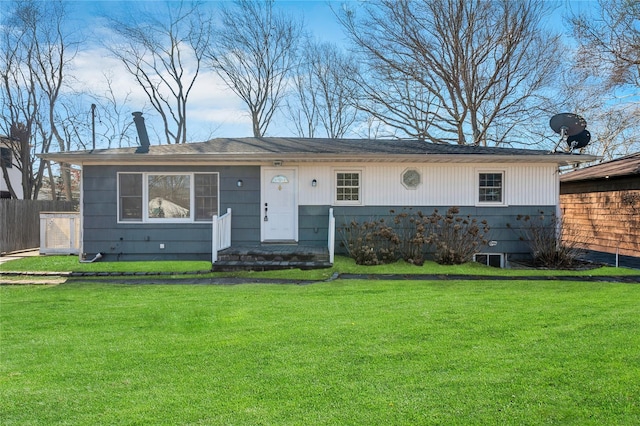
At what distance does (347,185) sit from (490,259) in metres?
4.04

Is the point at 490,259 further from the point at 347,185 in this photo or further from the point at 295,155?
the point at 295,155

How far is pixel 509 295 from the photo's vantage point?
584 centimetres

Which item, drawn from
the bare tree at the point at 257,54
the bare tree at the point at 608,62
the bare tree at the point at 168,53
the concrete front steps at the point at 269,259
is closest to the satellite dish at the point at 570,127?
the bare tree at the point at 608,62

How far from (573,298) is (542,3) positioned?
15.6m

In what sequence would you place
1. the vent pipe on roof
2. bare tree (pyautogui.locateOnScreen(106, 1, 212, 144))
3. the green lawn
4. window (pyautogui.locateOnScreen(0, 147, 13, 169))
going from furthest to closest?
bare tree (pyautogui.locateOnScreen(106, 1, 212, 144))
window (pyautogui.locateOnScreen(0, 147, 13, 169))
the vent pipe on roof
the green lawn

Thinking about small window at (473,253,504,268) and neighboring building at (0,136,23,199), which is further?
neighboring building at (0,136,23,199)

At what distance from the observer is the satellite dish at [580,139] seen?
35.0ft

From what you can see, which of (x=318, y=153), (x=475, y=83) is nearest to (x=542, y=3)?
(x=475, y=83)

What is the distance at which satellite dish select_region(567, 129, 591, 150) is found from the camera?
1068 cm

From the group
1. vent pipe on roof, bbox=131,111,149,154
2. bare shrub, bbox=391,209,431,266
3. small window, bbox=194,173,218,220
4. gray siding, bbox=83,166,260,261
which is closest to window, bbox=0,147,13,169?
vent pipe on roof, bbox=131,111,149,154

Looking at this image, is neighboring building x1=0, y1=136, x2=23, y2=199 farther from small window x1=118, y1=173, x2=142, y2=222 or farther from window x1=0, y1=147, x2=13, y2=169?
small window x1=118, y1=173, x2=142, y2=222

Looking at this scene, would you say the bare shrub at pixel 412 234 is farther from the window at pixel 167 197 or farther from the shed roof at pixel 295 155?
the window at pixel 167 197

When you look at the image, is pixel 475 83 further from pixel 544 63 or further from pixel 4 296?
pixel 4 296

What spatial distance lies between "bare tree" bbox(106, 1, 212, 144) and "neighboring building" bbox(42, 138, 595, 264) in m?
13.4
